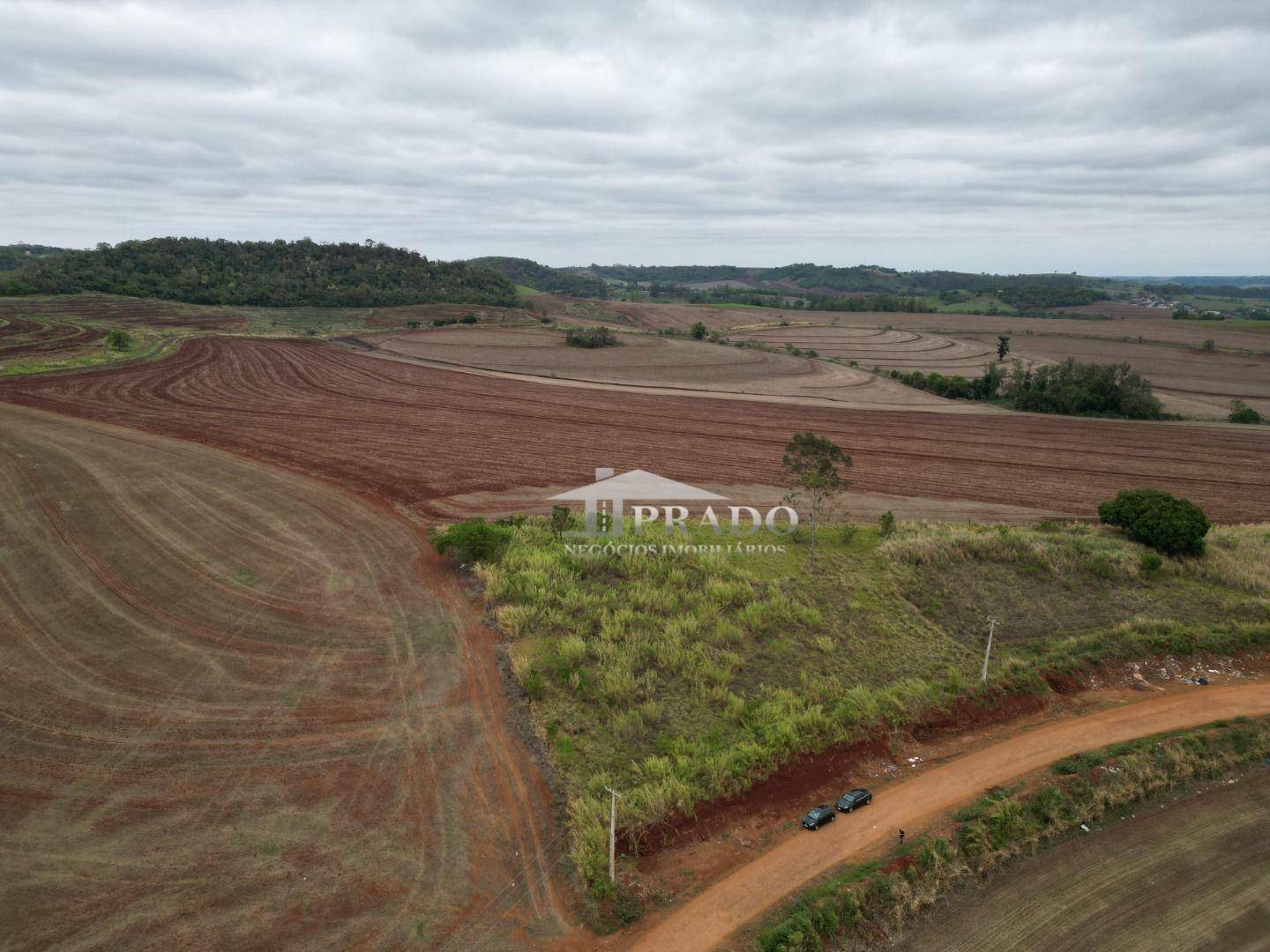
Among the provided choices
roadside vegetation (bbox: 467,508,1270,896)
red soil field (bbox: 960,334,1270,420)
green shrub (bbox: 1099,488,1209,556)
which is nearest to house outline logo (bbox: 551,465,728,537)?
roadside vegetation (bbox: 467,508,1270,896)

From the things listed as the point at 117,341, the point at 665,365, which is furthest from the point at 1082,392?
the point at 117,341

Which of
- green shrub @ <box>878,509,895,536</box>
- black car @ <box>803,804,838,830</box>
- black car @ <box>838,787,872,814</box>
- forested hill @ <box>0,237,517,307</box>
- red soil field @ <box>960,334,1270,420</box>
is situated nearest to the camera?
black car @ <box>803,804,838,830</box>

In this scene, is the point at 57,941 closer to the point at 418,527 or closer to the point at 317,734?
the point at 317,734

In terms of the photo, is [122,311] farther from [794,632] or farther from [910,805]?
[910,805]

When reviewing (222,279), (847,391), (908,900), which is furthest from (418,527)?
(222,279)

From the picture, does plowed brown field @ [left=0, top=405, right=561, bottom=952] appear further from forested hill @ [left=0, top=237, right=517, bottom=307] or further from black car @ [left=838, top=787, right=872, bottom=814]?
forested hill @ [left=0, top=237, right=517, bottom=307]

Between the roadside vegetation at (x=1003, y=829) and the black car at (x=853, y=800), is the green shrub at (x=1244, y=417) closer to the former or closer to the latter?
the roadside vegetation at (x=1003, y=829)
